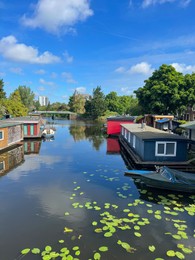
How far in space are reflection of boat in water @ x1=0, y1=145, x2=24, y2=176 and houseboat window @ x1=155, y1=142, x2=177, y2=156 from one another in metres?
13.1

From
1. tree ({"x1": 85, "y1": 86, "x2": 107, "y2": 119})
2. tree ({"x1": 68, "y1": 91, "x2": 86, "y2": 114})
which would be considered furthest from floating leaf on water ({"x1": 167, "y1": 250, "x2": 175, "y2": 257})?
tree ({"x1": 68, "y1": 91, "x2": 86, "y2": 114})

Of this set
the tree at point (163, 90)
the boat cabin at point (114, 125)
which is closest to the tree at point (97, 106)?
the tree at point (163, 90)

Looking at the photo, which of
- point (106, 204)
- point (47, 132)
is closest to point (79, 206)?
point (106, 204)

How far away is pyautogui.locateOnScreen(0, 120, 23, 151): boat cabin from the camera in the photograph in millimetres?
24922

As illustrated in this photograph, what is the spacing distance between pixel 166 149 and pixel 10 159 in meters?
15.3

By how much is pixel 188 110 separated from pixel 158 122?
13.9 meters

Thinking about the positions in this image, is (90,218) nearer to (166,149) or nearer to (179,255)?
(179,255)

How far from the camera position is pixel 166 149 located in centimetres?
1934

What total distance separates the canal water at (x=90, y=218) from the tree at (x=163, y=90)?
123 feet

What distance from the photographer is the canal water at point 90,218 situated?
A: 8.06m

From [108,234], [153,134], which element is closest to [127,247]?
[108,234]

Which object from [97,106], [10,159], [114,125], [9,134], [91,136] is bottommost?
[10,159]

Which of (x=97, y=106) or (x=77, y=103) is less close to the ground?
(x=77, y=103)

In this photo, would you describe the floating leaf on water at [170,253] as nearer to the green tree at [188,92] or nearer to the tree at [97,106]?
the green tree at [188,92]
